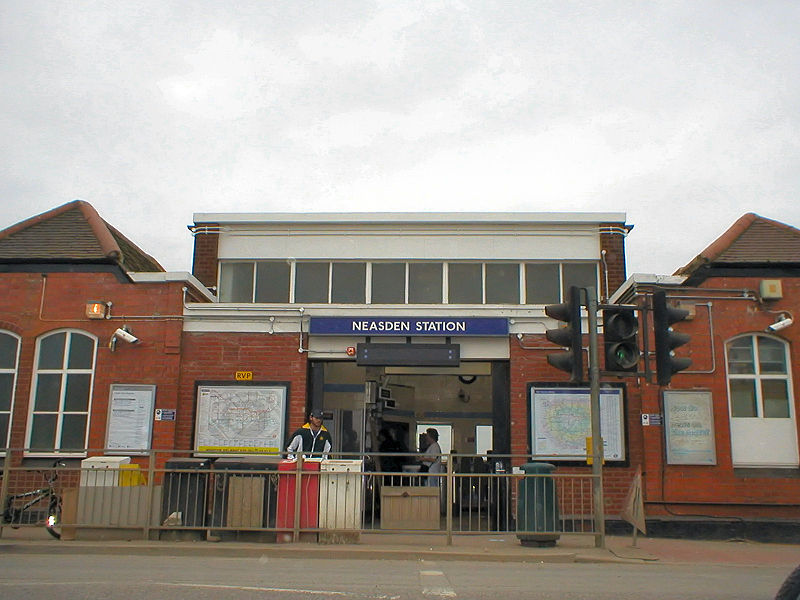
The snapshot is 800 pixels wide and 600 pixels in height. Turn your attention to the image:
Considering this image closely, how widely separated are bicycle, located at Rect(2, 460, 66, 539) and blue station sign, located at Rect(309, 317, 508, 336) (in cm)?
507

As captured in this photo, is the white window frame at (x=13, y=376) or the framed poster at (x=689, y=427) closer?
the framed poster at (x=689, y=427)

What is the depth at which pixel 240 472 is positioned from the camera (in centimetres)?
1216

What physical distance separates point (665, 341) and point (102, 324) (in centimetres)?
1008

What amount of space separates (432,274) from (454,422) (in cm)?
363

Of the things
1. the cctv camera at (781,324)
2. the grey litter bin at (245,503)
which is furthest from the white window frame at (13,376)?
the cctv camera at (781,324)

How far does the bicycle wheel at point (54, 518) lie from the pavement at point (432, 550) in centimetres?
14

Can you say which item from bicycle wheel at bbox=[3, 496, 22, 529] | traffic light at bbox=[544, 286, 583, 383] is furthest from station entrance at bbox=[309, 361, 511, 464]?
bicycle wheel at bbox=[3, 496, 22, 529]

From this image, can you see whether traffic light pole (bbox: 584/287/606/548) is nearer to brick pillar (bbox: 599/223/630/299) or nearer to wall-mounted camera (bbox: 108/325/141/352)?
brick pillar (bbox: 599/223/630/299)

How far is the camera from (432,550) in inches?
441

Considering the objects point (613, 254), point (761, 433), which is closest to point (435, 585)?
point (761, 433)

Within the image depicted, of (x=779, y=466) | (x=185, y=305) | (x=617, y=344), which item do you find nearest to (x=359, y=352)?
(x=185, y=305)

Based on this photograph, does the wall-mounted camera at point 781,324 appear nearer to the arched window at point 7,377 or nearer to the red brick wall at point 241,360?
the red brick wall at point 241,360

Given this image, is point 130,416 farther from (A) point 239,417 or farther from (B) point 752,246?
(B) point 752,246

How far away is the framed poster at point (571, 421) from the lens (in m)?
14.7
